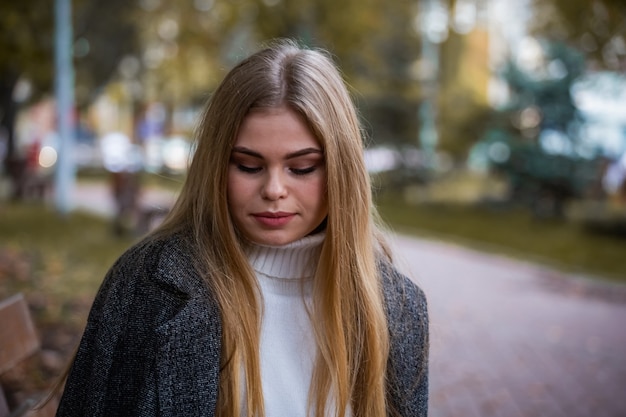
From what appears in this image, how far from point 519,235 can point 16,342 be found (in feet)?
47.5

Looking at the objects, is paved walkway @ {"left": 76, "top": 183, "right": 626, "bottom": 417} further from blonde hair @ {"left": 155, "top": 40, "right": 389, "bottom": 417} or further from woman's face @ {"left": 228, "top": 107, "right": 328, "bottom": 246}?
woman's face @ {"left": 228, "top": 107, "right": 328, "bottom": 246}

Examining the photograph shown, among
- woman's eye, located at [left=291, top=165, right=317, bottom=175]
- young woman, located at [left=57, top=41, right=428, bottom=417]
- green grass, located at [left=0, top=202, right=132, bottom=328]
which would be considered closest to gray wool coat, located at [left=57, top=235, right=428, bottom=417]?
young woman, located at [left=57, top=41, right=428, bottom=417]

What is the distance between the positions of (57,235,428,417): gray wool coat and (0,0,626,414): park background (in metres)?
0.91

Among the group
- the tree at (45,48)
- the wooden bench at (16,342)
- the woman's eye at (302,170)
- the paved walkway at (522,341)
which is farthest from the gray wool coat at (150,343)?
the tree at (45,48)

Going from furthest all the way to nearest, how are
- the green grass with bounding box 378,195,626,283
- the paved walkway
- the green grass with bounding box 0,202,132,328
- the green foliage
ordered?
the green foliage
the green grass with bounding box 378,195,626,283
the green grass with bounding box 0,202,132,328
the paved walkway

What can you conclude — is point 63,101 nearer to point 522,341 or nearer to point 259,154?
point 522,341

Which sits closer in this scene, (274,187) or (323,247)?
(274,187)

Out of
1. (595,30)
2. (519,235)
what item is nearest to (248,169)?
(595,30)

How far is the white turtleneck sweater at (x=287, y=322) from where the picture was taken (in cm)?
216

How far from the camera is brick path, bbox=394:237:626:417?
18.8 ft

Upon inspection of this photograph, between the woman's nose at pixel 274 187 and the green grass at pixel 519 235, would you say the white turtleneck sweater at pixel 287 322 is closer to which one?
the woman's nose at pixel 274 187

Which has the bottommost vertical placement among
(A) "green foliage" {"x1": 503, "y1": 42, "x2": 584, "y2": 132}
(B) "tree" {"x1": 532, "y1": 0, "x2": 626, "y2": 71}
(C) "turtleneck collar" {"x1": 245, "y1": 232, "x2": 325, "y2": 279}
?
(C) "turtleneck collar" {"x1": 245, "y1": 232, "x2": 325, "y2": 279}

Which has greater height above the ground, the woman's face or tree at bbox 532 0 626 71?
tree at bbox 532 0 626 71

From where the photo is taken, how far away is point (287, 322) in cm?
223
